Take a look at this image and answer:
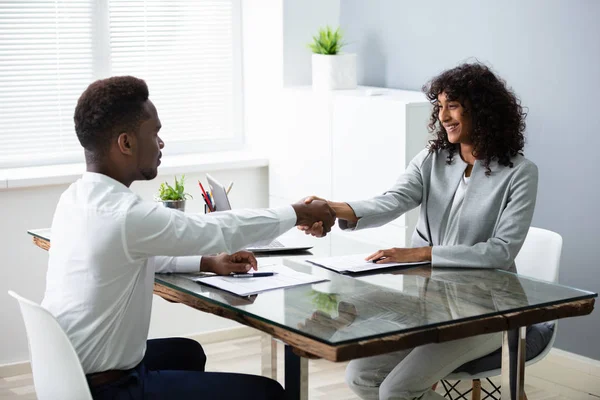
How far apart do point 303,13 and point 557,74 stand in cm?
151

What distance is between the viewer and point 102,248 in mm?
2152

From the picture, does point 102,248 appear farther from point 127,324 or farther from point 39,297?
point 39,297

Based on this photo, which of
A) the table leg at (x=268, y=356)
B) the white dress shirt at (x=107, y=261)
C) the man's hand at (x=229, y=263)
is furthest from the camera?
the table leg at (x=268, y=356)

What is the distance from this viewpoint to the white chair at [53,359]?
6.80 ft

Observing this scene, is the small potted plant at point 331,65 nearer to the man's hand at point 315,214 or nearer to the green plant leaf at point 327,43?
the green plant leaf at point 327,43

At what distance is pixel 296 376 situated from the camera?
2.39 meters

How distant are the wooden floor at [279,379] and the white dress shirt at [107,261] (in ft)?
5.82

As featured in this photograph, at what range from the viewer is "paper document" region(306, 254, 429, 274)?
270cm

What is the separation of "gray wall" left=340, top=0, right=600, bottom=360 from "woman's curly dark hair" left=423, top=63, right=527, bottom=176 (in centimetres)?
71

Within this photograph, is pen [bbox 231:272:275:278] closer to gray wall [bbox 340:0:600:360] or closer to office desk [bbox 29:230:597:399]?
office desk [bbox 29:230:597:399]

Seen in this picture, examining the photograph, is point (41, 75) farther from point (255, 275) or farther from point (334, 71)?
point (255, 275)

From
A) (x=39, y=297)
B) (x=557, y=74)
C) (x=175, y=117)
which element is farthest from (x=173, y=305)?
(x=557, y=74)

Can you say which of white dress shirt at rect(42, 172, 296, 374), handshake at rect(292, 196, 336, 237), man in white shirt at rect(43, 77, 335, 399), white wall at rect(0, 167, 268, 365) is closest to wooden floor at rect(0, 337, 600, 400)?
white wall at rect(0, 167, 268, 365)

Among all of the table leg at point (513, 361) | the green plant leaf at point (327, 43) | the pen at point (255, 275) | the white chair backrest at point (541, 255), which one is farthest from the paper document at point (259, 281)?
the green plant leaf at point (327, 43)
